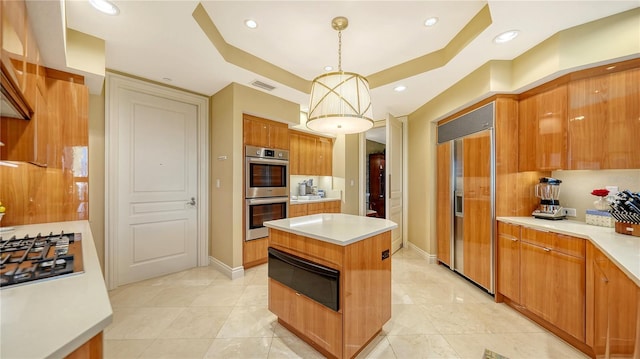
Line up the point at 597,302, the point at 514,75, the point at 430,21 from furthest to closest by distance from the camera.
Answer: the point at 514,75, the point at 430,21, the point at 597,302

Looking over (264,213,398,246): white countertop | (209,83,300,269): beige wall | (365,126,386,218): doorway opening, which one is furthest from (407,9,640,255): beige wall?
(365,126,386,218): doorway opening

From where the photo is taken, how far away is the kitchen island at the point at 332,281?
1.58 meters

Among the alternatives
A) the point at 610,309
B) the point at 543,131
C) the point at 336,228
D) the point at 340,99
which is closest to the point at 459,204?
the point at 543,131

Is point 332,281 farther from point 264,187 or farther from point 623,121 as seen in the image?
point 623,121

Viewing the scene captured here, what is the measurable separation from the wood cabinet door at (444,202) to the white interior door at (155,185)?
140 inches

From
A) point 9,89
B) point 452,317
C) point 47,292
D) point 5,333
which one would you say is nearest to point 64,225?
point 9,89

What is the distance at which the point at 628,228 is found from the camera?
70.3 inches

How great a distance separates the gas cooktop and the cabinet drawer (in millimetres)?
3067

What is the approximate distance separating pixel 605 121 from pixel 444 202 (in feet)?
5.70

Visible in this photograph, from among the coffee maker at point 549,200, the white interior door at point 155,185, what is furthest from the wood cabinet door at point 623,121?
the white interior door at point 155,185

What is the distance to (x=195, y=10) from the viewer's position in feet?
6.32

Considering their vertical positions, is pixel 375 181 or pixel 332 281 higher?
pixel 375 181

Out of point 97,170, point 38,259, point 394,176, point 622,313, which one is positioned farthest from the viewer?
point 394,176

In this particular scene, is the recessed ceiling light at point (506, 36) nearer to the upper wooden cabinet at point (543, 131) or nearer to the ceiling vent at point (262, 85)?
the upper wooden cabinet at point (543, 131)
